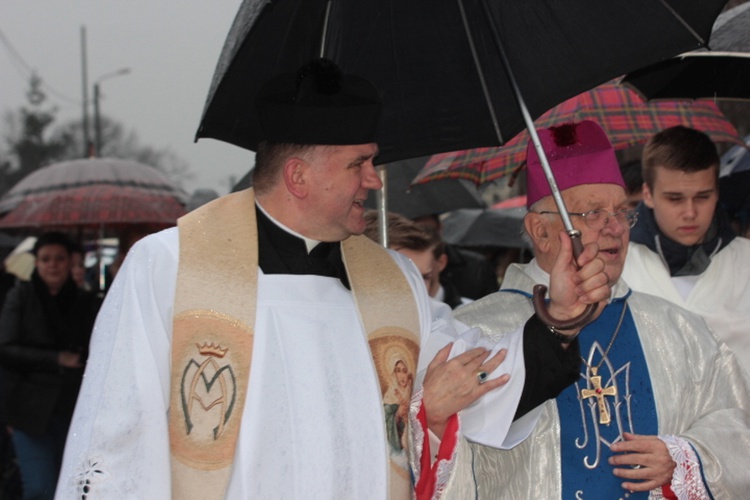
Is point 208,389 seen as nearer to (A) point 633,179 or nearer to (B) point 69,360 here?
(A) point 633,179

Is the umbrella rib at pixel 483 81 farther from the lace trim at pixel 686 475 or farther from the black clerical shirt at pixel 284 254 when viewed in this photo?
the lace trim at pixel 686 475

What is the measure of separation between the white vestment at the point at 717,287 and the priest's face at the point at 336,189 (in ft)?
6.30

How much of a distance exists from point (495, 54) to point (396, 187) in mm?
4484

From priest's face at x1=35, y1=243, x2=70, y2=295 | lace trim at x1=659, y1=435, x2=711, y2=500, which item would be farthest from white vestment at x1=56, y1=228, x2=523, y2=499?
priest's face at x1=35, y1=243, x2=70, y2=295

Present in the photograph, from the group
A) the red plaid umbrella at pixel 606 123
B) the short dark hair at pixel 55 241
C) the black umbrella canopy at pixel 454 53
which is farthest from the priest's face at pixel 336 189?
the short dark hair at pixel 55 241

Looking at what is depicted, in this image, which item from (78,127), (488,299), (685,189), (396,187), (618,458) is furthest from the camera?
(78,127)

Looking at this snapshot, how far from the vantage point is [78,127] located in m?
68.3

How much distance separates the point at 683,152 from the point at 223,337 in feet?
8.08

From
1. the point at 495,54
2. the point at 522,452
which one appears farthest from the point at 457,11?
the point at 522,452

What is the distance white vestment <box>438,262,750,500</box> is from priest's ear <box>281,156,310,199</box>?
94cm

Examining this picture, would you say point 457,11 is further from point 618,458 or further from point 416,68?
point 618,458

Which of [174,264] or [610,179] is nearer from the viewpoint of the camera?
[174,264]

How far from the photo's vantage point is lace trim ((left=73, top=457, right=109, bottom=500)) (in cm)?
275

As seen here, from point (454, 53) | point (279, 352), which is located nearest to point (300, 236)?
point (279, 352)
